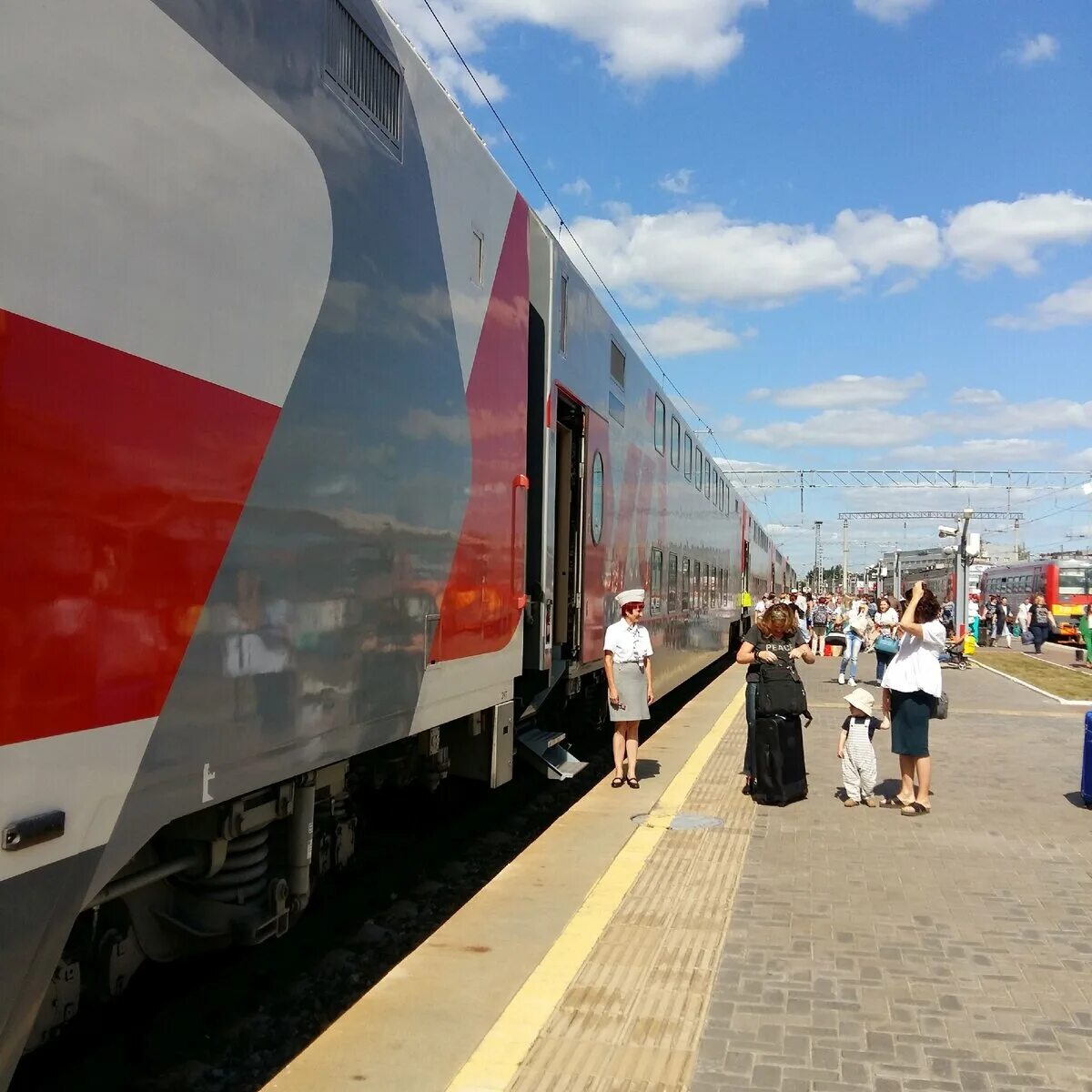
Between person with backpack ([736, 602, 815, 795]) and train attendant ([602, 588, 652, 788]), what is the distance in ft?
2.55

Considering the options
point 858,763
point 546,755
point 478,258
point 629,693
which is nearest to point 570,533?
point 629,693

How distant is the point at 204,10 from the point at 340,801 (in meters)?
3.14

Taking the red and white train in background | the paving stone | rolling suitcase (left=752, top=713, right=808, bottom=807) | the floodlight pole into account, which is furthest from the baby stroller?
the red and white train in background

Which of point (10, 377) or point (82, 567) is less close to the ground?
point (10, 377)

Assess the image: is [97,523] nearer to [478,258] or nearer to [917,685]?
[478,258]

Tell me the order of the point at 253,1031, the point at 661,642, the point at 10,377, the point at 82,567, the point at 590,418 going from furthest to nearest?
the point at 661,642, the point at 590,418, the point at 253,1031, the point at 82,567, the point at 10,377

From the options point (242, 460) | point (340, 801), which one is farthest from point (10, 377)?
point (340, 801)

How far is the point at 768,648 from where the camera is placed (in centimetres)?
828

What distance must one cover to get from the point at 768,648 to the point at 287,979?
4530mm

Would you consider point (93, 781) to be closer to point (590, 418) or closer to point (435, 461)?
point (435, 461)

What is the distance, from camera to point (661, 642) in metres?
11.9

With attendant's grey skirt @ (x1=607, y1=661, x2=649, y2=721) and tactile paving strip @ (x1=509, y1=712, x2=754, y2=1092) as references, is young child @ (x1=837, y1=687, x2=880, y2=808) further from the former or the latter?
tactile paving strip @ (x1=509, y1=712, x2=754, y2=1092)

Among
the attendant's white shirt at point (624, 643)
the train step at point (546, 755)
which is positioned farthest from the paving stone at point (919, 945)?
the attendant's white shirt at point (624, 643)

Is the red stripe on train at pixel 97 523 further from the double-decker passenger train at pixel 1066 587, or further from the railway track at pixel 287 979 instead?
the double-decker passenger train at pixel 1066 587
